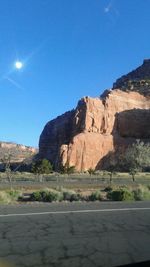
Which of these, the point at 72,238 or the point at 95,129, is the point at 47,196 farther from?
the point at 95,129

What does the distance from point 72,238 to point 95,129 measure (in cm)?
10192

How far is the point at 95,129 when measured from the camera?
4309 inches

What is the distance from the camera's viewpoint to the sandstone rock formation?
340 feet

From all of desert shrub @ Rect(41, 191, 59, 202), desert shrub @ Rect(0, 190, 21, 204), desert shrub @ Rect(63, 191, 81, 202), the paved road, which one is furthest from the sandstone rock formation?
the paved road

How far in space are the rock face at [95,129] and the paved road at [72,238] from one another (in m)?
89.3

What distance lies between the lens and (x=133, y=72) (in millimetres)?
154375

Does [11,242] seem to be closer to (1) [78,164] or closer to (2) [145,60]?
(1) [78,164]

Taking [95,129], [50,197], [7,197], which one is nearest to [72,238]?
[50,197]

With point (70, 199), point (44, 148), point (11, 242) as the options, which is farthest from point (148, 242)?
point (44, 148)

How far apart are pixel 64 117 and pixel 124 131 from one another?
17.1 metres

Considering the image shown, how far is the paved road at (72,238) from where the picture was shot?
20.7ft

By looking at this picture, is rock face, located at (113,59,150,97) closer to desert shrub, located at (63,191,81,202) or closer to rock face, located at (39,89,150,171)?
rock face, located at (39,89,150,171)

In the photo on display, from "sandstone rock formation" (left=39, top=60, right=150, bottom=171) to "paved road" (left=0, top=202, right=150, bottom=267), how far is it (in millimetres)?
89297

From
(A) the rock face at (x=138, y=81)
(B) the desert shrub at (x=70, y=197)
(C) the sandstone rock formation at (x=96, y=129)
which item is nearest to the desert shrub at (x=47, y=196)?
(B) the desert shrub at (x=70, y=197)
